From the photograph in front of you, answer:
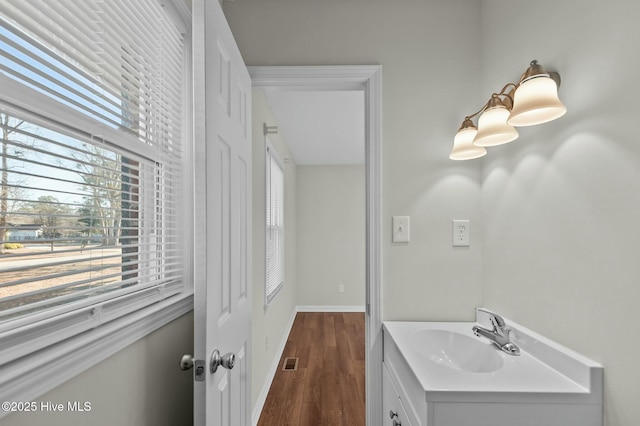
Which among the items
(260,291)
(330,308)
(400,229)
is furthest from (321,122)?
(330,308)

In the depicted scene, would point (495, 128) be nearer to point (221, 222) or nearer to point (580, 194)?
point (580, 194)

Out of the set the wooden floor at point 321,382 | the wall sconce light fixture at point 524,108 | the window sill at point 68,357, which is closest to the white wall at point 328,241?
the wooden floor at point 321,382

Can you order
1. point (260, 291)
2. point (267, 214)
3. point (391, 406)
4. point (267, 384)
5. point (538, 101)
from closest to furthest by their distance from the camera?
point (538, 101), point (391, 406), point (260, 291), point (267, 384), point (267, 214)

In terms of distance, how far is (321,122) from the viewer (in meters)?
3.27

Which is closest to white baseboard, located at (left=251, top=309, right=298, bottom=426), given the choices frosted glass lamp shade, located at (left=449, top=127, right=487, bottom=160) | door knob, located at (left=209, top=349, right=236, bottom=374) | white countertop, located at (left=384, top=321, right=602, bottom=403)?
door knob, located at (left=209, top=349, right=236, bottom=374)

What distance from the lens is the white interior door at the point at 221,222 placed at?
0.88 metres

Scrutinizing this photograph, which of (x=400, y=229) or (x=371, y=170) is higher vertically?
(x=371, y=170)

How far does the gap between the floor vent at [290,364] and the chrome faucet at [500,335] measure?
6.79 feet

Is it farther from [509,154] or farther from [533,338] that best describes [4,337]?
[509,154]

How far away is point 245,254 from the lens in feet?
4.61

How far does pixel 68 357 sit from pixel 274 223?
2638 millimetres

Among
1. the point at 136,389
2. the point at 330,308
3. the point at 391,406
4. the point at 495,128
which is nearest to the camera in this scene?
the point at 136,389

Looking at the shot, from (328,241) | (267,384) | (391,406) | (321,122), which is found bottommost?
(267,384)

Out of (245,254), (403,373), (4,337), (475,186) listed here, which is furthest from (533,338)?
(4,337)
